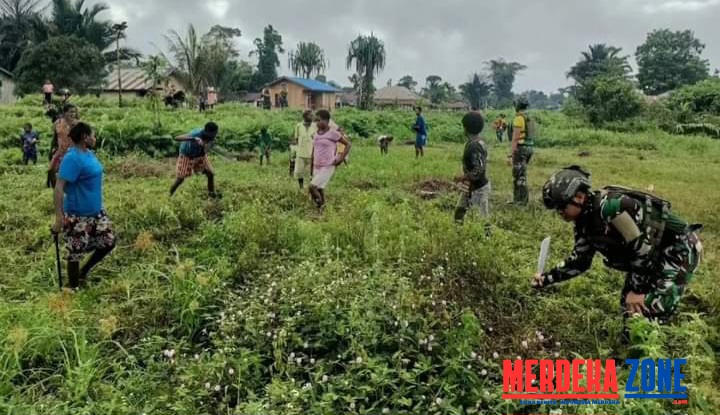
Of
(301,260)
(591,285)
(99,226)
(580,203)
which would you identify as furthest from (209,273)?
(591,285)

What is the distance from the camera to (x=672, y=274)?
122 inches

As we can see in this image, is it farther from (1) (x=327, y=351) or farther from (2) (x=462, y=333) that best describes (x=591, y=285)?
(1) (x=327, y=351)

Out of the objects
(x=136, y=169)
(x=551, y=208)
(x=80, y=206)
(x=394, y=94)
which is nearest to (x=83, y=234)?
(x=80, y=206)

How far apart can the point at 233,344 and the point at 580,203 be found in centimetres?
227

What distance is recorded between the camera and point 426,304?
3662 mm

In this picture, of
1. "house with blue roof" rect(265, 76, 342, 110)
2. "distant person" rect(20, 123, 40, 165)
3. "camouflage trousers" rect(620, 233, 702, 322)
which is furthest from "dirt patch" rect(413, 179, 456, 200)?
"house with blue roof" rect(265, 76, 342, 110)

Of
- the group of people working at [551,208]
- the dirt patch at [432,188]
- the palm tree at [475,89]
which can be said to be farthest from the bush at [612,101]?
the palm tree at [475,89]

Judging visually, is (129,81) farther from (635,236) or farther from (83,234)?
(635,236)

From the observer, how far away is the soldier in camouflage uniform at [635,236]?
299cm

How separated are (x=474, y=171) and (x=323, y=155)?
91.2 inches

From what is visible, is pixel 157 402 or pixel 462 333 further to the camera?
pixel 462 333

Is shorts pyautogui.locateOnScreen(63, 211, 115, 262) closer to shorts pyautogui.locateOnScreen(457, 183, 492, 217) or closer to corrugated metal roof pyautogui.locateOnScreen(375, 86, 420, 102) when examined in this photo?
shorts pyautogui.locateOnScreen(457, 183, 492, 217)

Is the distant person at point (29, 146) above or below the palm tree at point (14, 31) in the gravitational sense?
below

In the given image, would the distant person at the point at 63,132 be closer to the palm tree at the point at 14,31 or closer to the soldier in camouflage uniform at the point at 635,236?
the soldier in camouflage uniform at the point at 635,236
